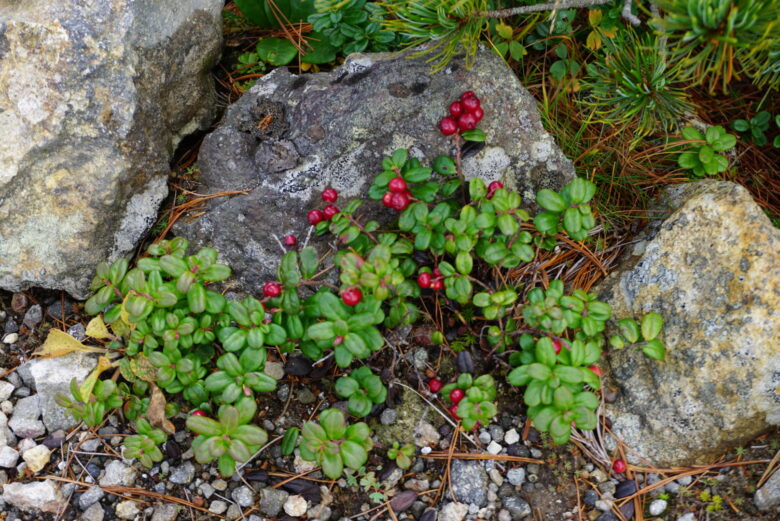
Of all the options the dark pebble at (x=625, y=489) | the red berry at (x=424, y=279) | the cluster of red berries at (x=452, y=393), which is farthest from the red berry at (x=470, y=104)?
the dark pebble at (x=625, y=489)

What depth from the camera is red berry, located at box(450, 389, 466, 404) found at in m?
3.06

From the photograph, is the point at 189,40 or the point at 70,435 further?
the point at 189,40

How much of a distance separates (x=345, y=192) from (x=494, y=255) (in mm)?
902

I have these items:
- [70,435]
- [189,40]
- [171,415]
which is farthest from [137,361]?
[189,40]

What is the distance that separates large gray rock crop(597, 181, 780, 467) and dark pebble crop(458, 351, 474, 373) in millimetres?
744

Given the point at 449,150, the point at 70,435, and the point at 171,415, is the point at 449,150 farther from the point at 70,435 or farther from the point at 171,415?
the point at 70,435

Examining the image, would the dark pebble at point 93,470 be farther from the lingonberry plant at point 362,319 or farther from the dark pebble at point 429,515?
the dark pebble at point 429,515

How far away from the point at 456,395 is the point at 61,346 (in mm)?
2138

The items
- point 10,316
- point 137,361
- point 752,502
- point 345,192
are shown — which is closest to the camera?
point 752,502

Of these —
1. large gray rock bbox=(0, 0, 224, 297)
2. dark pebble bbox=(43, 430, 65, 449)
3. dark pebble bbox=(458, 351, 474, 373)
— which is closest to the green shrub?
dark pebble bbox=(458, 351, 474, 373)

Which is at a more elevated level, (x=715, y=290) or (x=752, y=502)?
(x=715, y=290)

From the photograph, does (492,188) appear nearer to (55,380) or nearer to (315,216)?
(315,216)

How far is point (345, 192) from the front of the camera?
3467 millimetres

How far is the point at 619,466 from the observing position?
3.17 meters
